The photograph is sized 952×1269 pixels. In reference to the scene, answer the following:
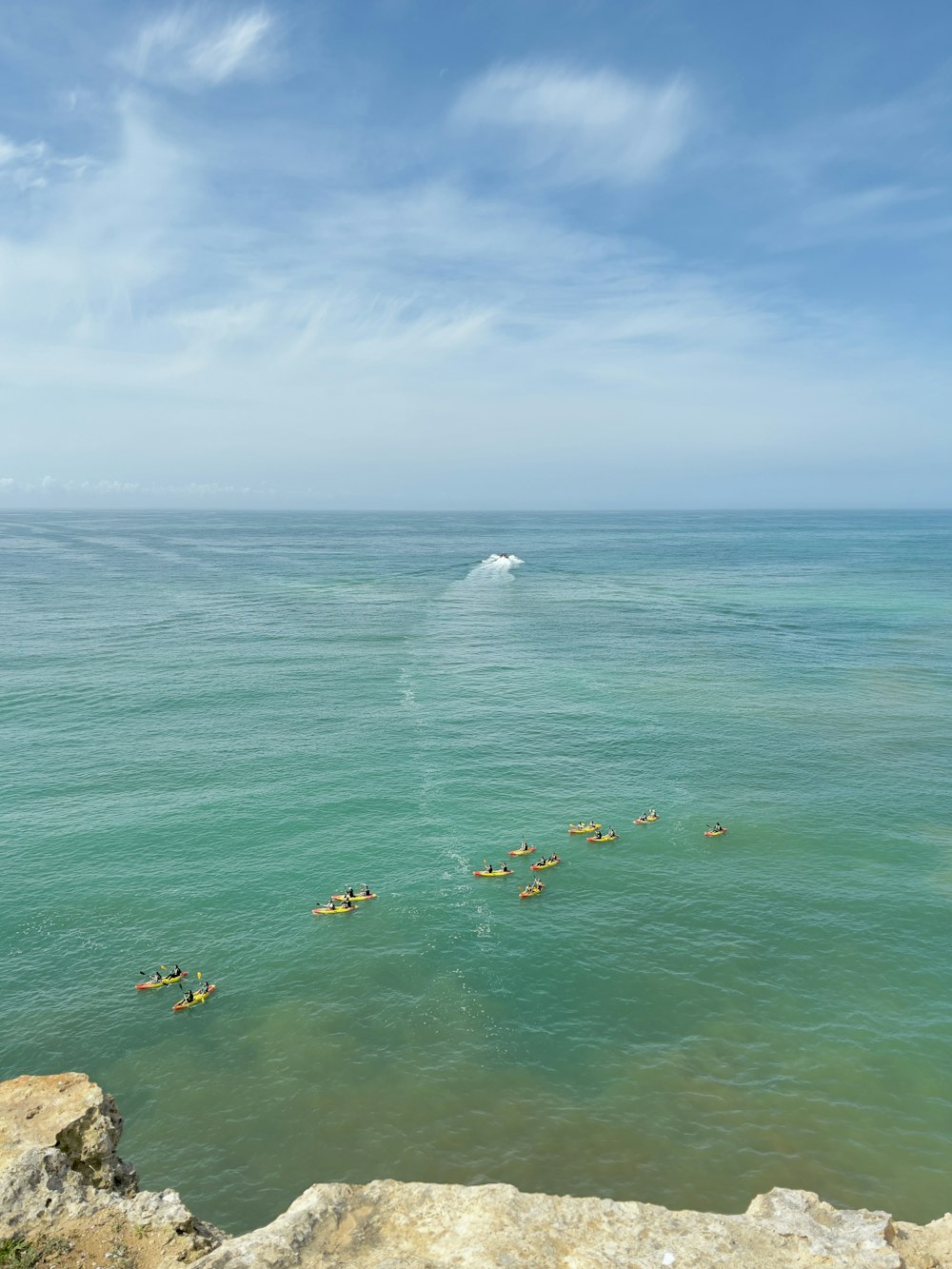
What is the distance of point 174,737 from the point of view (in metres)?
69.9

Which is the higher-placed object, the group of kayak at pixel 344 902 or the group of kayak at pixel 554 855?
the group of kayak at pixel 554 855

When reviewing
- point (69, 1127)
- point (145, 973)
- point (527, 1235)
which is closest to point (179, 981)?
point (145, 973)

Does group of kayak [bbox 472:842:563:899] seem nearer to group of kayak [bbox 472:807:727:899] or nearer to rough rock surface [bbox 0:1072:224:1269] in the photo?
group of kayak [bbox 472:807:727:899]

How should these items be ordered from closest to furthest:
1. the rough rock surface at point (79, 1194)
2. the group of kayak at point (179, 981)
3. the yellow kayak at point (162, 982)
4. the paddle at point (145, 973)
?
the rough rock surface at point (79, 1194) < the group of kayak at point (179, 981) < the yellow kayak at point (162, 982) < the paddle at point (145, 973)

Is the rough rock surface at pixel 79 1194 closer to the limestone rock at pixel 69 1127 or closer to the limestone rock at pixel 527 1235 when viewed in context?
the limestone rock at pixel 69 1127

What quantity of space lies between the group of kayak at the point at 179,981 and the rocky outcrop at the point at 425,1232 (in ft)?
62.3

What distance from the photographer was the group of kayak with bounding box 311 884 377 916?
150 feet

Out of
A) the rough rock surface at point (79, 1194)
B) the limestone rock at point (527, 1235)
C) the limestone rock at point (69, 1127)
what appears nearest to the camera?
the limestone rock at point (527, 1235)

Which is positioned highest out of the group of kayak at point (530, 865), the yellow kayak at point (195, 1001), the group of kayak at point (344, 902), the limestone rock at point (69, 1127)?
the limestone rock at point (69, 1127)

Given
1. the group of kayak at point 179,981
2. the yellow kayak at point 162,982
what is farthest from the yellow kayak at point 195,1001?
the yellow kayak at point 162,982

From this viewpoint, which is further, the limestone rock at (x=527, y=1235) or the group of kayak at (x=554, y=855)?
the group of kayak at (x=554, y=855)

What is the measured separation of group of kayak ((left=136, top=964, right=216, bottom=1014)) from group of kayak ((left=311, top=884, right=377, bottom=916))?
299 inches

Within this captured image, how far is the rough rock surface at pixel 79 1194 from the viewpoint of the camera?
1711 cm

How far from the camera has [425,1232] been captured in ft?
58.0
